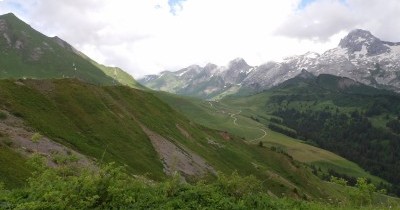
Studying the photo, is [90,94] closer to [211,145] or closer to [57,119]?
[57,119]

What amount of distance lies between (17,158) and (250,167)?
87.9 metres

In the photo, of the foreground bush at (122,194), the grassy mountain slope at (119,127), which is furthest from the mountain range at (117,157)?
the grassy mountain slope at (119,127)

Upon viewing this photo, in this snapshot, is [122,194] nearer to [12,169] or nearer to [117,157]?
[12,169]

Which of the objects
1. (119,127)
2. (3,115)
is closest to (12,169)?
(3,115)

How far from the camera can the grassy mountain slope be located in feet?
271

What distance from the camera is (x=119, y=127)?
101 meters

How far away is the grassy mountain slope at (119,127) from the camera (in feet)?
271

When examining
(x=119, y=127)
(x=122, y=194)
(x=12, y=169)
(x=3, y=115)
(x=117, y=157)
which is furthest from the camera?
(x=119, y=127)

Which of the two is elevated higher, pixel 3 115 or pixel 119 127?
pixel 119 127

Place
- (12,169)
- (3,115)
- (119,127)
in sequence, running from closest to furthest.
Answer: (12,169)
(3,115)
(119,127)

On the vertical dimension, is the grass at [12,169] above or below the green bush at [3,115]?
below

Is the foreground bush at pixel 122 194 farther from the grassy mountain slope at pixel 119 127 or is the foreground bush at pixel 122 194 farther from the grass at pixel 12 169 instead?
the grassy mountain slope at pixel 119 127

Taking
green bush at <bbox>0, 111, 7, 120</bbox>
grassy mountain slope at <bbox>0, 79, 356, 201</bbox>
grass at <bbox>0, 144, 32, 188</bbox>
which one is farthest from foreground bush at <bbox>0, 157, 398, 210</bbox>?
green bush at <bbox>0, 111, 7, 120</bbox>

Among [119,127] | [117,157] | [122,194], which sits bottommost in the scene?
[117,157]
